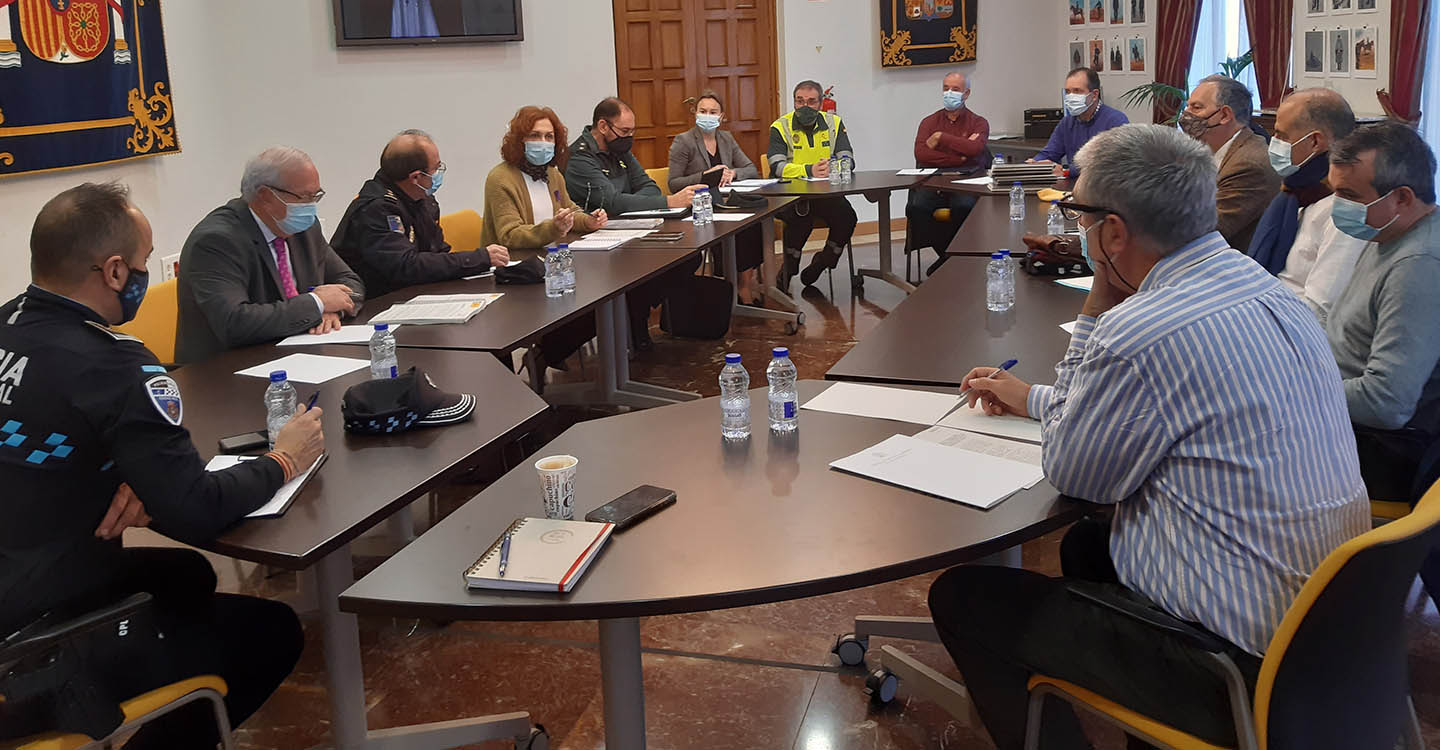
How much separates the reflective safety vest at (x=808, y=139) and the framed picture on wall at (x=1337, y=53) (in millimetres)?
3032

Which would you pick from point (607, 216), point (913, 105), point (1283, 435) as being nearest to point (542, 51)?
point (607, 216)

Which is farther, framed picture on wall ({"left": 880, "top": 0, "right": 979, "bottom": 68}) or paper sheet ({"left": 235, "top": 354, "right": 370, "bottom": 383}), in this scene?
framed picture on wall ({"left": 880, "top": 0, "right": 979, "bottom": 68})

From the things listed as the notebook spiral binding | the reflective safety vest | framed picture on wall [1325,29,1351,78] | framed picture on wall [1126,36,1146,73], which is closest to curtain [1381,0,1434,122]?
framed picture on wall [1325,29,1351,78]

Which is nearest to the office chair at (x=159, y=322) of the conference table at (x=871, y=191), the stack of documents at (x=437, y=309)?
the stack of documents at (x=437, y=309)

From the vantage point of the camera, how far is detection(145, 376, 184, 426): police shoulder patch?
6.19 ft

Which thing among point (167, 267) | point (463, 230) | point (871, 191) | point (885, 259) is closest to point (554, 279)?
point (463, 230)

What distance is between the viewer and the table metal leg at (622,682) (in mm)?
1925

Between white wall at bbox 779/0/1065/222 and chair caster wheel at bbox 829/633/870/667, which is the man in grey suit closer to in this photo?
chair caster wheel at bbox 829/633/870/667

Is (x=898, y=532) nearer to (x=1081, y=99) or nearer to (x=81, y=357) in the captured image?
(x=81, y=357)

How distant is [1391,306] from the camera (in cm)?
254

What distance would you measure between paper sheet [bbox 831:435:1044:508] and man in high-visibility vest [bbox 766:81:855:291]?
4917 millimetres

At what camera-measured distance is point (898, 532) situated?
73.1 inches

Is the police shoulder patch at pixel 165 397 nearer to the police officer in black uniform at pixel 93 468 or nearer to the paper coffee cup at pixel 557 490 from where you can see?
the police officer in black uniform at pixel 93 468

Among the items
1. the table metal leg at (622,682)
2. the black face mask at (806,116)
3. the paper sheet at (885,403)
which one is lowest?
the table metal leg at (622,682)
